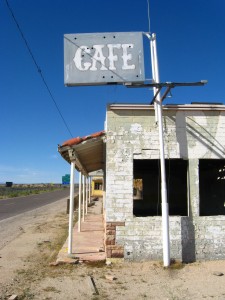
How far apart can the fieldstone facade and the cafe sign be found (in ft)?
2.52

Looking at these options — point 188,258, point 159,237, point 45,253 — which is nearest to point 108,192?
point 159,237

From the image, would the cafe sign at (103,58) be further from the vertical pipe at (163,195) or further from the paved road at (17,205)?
the paved road at (17,205)

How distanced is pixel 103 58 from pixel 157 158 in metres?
2.75

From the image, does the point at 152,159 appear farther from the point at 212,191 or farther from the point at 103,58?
the point at 212,191

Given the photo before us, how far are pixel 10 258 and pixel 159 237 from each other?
3.98 metres

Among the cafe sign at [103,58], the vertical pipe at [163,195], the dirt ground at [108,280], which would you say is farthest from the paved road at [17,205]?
the vertical pipe at [163,195]

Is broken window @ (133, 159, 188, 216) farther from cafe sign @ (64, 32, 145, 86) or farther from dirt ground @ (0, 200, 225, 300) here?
dirt ground @ (0, 200, 225, 300)

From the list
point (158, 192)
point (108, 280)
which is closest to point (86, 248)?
point (108, 280)

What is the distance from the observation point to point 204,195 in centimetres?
1470

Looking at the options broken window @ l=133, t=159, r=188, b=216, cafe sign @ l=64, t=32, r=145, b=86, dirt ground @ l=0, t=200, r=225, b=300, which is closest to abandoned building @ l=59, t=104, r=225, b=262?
dirt ground @ l=0, t=200, r=225, b=300

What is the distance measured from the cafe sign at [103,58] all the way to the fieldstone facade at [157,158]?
0.77 metres

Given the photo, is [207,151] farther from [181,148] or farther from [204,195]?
[204,195]

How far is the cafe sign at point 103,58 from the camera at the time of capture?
8578mm

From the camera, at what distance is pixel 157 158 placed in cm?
861
